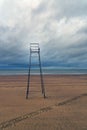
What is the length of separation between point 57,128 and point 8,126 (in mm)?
2517

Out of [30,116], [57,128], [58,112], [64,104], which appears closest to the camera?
[57,128]

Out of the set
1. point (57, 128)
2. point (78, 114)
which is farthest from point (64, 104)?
point (57, 128)

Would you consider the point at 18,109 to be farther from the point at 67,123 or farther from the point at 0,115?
the point at 67,123

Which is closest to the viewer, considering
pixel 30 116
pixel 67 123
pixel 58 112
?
pixel 67 123

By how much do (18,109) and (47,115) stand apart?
2.81 metres

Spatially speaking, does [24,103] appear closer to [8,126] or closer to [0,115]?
[0,115]

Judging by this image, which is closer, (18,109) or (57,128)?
→ (57,128)

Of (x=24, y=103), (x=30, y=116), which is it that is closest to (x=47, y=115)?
(x=30, y=116)

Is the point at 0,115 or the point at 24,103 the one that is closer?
the point at 0,115

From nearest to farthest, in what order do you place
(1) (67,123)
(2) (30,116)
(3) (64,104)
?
(1) (67,123)
(2) (30,116)
(3) (64,104)

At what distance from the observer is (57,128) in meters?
13.3

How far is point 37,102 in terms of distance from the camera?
21.4 m

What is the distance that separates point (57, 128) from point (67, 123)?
46.7 inches

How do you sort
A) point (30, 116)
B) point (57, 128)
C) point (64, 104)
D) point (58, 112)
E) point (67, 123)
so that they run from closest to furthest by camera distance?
point (57, 128), point (67, 123), point (30, 116), point (58, 112), point (64, 104)
